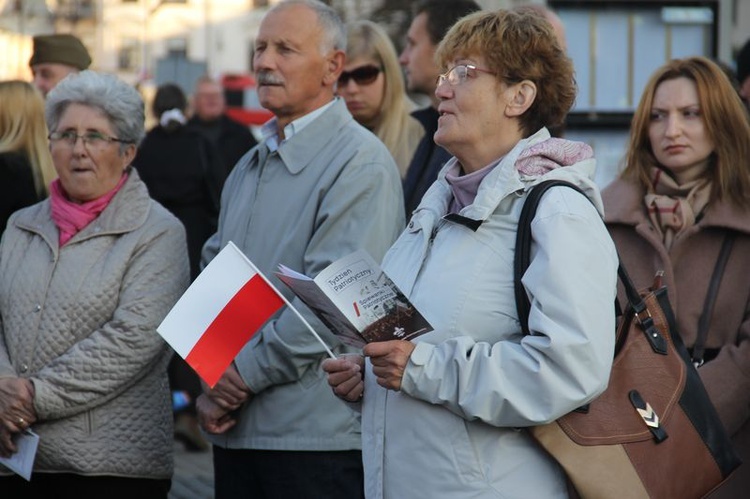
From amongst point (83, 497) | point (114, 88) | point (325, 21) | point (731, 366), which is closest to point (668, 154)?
point (731, 366)

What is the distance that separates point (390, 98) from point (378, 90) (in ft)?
0.23

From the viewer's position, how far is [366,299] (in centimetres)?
325

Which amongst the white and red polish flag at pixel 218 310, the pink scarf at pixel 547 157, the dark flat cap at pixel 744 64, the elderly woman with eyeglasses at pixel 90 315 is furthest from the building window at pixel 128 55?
the pink scarf at pixel 547 157

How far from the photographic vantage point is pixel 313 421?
4.52 meters

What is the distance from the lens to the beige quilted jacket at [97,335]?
4.58 metres

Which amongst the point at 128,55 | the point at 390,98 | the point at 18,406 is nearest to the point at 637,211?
the point at 390,98

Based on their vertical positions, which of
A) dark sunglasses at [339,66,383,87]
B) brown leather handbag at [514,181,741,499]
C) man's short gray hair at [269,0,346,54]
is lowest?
brown leather handbag at [514,181,741,499]

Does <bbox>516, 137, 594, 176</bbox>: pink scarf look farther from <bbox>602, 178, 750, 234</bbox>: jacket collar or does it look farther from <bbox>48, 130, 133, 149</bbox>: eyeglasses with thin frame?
<bbox>48, 130, 133, 149</bbox>: eyeglasses with thin frame

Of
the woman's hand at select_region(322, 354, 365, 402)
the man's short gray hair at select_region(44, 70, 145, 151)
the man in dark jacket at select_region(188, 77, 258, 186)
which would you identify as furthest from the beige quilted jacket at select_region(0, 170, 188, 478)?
the man in dark jacket at select_region(188, 77, 258, 186)

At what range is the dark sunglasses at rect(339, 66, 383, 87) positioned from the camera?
6500mm

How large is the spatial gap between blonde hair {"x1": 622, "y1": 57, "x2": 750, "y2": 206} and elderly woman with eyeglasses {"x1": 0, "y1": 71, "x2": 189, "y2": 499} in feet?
5.77

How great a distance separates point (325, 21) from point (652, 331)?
215 cm

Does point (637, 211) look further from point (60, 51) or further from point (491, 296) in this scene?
point (60, 51)

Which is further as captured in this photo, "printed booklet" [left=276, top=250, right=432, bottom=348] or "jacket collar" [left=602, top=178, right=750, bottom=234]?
"jacket collar" [left=602, top=178, right=750, bottom=234]
